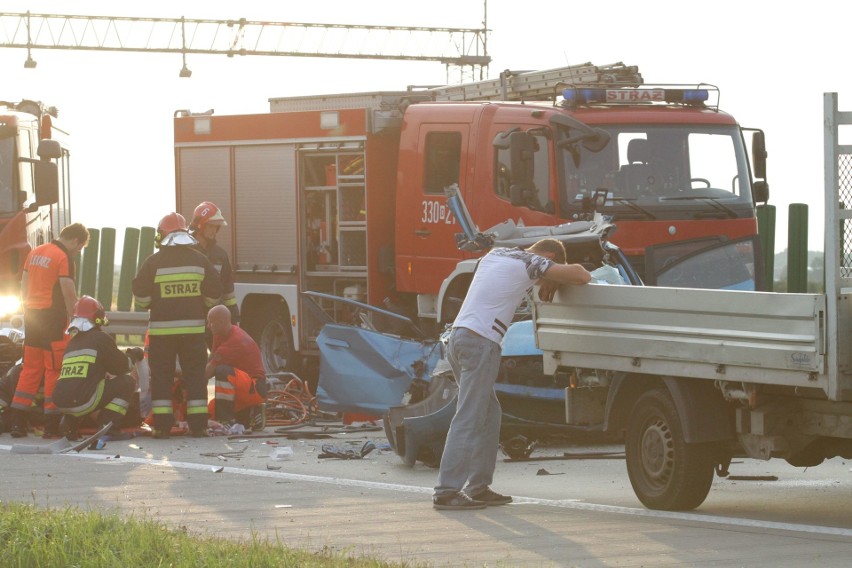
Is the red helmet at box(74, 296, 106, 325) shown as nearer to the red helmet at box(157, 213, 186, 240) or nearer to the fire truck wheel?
the red helmet at box(157, 213, 186, 240)

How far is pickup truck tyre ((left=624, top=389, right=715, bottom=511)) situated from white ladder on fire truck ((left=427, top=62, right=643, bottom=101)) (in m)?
6.53

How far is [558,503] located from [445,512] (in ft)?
2.62

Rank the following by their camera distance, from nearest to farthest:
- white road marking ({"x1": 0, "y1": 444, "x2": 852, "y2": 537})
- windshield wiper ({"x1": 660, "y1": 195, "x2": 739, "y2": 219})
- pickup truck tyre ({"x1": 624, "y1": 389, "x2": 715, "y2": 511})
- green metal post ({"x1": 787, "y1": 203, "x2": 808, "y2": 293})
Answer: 1. white road marking ({"x1": 0, "y1": 444, "x2": 852, "y2": 537})
2. pickup truck tyre ({"x1": 624, "y1": 389, "x2": 715, "y2": 511})
3. windshield wiper ({"x1": 660, "y1": 195, "x2": 739, "y2": 219})
4. green metal post ({"x1": 787, "y1": 203, "x2": 808, "y2": 293})

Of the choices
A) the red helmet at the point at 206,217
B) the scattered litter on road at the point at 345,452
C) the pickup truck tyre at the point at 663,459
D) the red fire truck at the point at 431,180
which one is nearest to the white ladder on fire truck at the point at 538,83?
the red fire truck at the point at 431,180

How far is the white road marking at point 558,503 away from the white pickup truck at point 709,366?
171mm

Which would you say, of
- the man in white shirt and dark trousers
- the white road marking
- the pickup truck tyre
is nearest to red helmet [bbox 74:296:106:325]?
the white road marking

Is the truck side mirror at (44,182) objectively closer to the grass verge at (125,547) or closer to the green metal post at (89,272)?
the grass verge at (125,547)

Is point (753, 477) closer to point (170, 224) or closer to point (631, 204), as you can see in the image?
point (631, 204)

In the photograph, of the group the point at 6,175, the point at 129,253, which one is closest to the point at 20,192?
the point at 6,175

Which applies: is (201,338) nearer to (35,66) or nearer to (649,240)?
(649,240)

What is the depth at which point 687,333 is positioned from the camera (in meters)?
9.47

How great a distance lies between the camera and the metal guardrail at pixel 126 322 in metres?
24.4

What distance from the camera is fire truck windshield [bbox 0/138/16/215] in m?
18.3

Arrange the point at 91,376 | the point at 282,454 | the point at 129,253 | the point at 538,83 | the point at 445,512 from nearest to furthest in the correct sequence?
the point at 445,512
the point at 282,454
the point at 91,376
the point at 538,83
the point at 129,253
